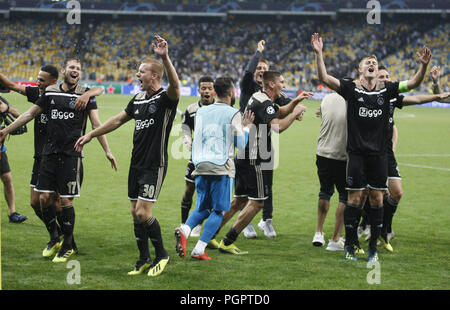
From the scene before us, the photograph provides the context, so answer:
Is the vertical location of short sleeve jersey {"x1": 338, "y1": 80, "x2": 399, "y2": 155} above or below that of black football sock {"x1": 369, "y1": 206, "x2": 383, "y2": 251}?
above

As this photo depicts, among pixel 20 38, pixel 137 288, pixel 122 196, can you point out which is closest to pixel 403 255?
pixel 137 288

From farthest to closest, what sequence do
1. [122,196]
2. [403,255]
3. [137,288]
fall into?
1. [122,196]
2. [403,255]
3. [137,288]

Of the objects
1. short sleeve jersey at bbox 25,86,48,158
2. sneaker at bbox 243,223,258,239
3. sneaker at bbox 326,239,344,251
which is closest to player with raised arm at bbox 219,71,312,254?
sneaker at bbox 243,223,258,239

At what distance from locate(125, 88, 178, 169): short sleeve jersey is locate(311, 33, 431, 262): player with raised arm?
1.95 metres

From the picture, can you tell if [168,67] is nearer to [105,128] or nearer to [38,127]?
[105,128]

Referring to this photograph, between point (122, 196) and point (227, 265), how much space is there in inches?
204

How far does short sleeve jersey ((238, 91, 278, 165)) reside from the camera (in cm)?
748

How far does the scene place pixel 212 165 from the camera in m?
6.98

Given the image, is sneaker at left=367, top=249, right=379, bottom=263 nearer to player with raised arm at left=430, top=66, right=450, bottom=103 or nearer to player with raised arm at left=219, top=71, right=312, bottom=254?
player with raised arm at left=219, top=71, right=312, bottom=254

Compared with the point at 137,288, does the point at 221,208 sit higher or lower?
higher

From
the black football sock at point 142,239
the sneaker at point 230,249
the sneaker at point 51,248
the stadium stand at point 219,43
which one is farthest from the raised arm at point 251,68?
the stadium stand at point 219,43

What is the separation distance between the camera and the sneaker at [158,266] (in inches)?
252
